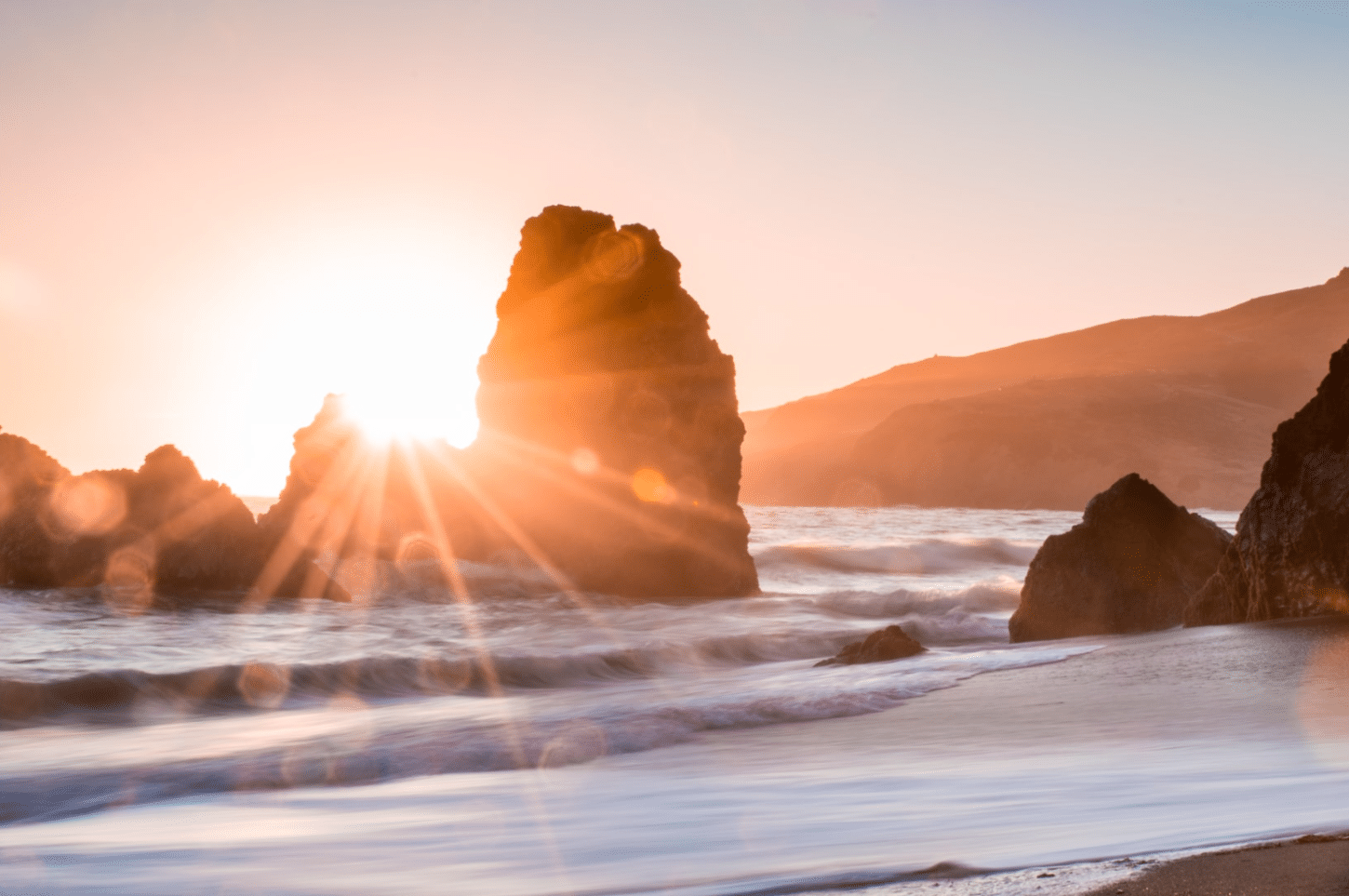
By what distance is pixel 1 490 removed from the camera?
67.5 ft

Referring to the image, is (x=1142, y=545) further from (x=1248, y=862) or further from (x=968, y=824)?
(x=1248, y=862)

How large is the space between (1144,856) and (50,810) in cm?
757

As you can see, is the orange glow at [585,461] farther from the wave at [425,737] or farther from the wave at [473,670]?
the wave at [425,737]

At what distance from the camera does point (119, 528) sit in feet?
67.6

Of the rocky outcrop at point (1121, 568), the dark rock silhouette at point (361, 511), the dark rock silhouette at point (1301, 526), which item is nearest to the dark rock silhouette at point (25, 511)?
the dark rock silhouette at point (361, 511)

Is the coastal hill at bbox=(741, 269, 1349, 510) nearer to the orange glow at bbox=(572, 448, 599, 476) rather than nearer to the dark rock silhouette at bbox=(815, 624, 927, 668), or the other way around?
the orange glow at bbox=(572, 448, 599, 476)

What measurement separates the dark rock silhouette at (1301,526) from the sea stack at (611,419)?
17.6 metres

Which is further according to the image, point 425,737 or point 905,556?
point 905,556

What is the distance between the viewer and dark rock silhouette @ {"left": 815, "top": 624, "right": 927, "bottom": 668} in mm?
12508

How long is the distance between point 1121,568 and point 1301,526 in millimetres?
3776

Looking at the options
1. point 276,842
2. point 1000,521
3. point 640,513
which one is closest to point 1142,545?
point 276,842

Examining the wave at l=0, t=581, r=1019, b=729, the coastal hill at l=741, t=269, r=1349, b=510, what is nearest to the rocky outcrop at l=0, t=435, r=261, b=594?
the wave at l=0, t=581, r=1019, b=729

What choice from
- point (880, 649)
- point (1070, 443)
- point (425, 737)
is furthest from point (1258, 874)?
point (1070, 443)

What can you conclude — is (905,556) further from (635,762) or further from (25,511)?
(635,762)
